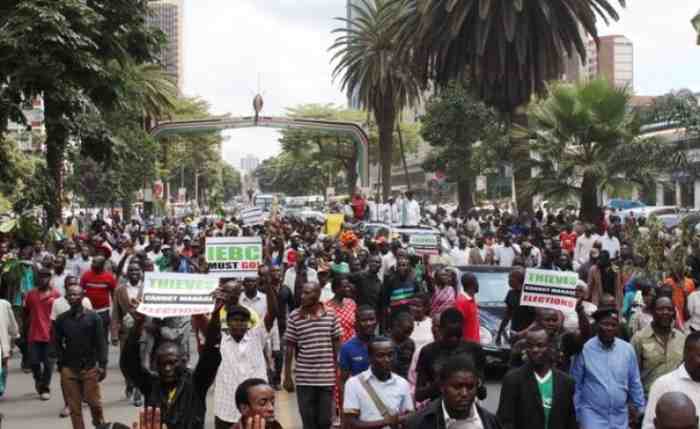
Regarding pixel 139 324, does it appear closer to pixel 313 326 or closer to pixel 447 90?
pixel 313 326

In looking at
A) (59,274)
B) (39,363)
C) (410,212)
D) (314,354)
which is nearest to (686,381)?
(314,354)

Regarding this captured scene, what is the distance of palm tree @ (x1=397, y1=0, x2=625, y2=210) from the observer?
35.9 meters

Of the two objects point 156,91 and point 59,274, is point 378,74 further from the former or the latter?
point 59,274

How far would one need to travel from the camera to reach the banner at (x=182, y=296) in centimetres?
780

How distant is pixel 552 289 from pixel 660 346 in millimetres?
1691

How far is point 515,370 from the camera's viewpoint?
7.01 m

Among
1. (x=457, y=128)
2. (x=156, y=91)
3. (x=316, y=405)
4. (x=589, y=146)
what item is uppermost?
(x=156, y=91)

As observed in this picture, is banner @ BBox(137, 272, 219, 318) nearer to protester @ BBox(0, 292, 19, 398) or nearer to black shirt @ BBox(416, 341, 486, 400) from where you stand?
black shirt @ BBox(416, 341, 486, 400)

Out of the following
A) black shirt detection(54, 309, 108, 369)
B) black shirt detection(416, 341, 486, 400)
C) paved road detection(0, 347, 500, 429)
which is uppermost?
black shirt detection(416, 341, 486, 400)

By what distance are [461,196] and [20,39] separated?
3030 centimetres

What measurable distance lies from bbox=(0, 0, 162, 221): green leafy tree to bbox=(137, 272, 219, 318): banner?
1486 centimetres

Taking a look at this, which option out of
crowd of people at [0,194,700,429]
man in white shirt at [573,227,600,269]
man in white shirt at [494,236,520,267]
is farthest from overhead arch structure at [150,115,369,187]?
crowd of people at [0,194,700,429]

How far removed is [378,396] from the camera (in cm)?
711

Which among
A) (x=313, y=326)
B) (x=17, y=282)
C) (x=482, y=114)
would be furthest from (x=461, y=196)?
(x=313, y=326)
